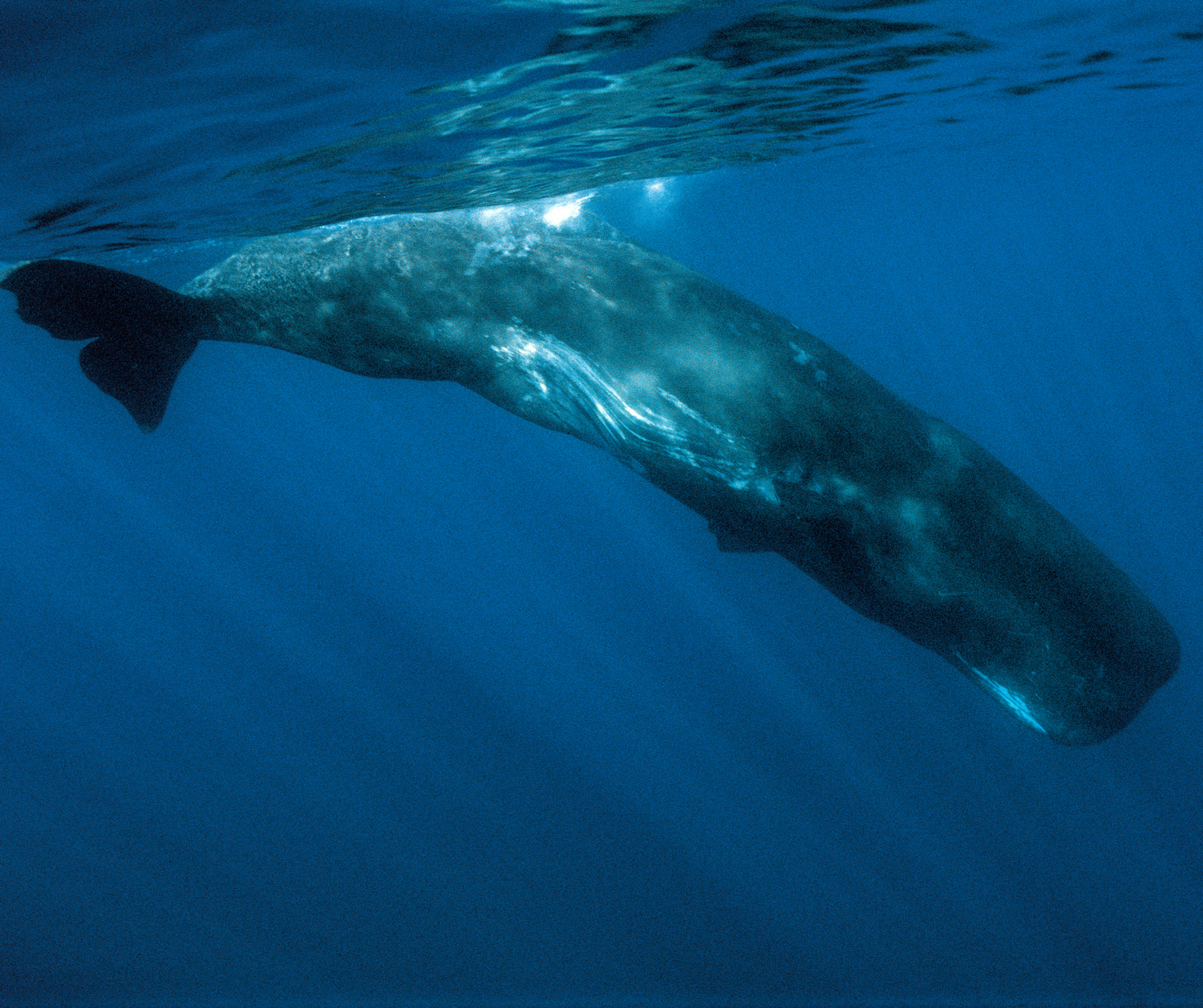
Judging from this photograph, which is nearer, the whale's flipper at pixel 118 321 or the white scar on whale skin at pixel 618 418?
the white scar on whale skin at pixel 618 418

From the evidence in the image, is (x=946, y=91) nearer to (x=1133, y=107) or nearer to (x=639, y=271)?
(x=1133, y=107)

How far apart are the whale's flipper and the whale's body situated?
0.03m

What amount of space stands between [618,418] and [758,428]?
910mm

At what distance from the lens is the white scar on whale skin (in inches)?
168

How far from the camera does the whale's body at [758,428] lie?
4195mm

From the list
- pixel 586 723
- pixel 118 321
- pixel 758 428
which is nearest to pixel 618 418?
pixel 758 428

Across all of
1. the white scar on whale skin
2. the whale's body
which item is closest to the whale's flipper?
the whale's body

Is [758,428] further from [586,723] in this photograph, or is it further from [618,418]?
[586,723]

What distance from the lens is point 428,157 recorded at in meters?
10.6

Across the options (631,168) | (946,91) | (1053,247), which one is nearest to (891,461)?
(946,91)

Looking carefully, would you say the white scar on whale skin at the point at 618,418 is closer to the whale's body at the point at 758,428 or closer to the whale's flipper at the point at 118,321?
the whale's body at the point at 758,428

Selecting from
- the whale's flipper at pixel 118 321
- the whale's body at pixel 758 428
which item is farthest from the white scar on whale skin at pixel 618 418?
the whale's flipper at pixel 118 321

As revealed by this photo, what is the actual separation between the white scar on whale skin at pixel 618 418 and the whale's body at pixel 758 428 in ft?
0.04

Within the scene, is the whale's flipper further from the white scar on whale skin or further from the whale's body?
the white scar on whale skin
